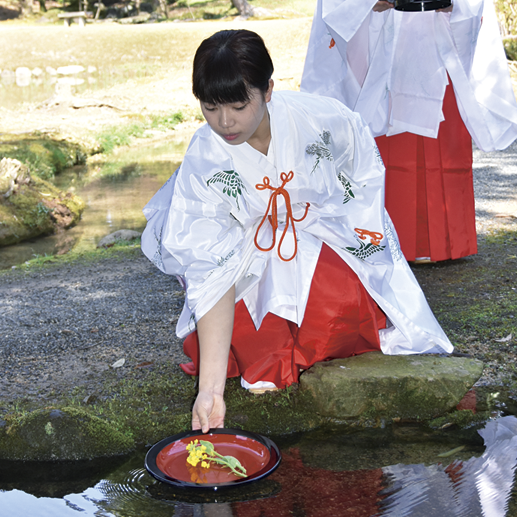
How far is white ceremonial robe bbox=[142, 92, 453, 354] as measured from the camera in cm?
212

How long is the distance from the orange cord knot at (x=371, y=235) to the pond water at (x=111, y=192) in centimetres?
389

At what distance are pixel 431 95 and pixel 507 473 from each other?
2107 millimetres

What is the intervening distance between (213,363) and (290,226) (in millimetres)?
617

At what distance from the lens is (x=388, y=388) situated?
226cm

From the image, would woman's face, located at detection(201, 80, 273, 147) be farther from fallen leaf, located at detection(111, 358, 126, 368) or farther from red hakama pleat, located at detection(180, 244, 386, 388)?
fallen leaf, located at detection(111, 358, 126, 368)

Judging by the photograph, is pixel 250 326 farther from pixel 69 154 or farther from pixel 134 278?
pixel 69 154

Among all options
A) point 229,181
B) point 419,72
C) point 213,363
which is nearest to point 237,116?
point 229,181

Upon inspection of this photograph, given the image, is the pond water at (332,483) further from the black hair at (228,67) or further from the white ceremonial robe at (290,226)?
the black hair at (228,67)

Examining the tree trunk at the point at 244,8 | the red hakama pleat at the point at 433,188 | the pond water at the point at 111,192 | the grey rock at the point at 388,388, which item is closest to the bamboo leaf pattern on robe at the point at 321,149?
the grey rock at the point at 388,388


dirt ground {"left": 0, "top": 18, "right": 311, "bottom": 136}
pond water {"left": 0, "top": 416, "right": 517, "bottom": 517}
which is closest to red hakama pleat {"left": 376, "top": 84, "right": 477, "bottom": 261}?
pond water {"left": 0, "top": 416, "right": 517, "bottom": 517}

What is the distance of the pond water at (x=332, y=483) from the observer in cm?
186

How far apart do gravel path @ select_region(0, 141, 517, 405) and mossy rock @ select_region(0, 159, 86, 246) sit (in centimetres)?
181

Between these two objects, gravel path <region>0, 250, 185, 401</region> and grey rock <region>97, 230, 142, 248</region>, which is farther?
grey rock <region>97, 230, 142, 248</region>

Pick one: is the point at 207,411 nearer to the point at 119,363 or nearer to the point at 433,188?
the point at 119,363
